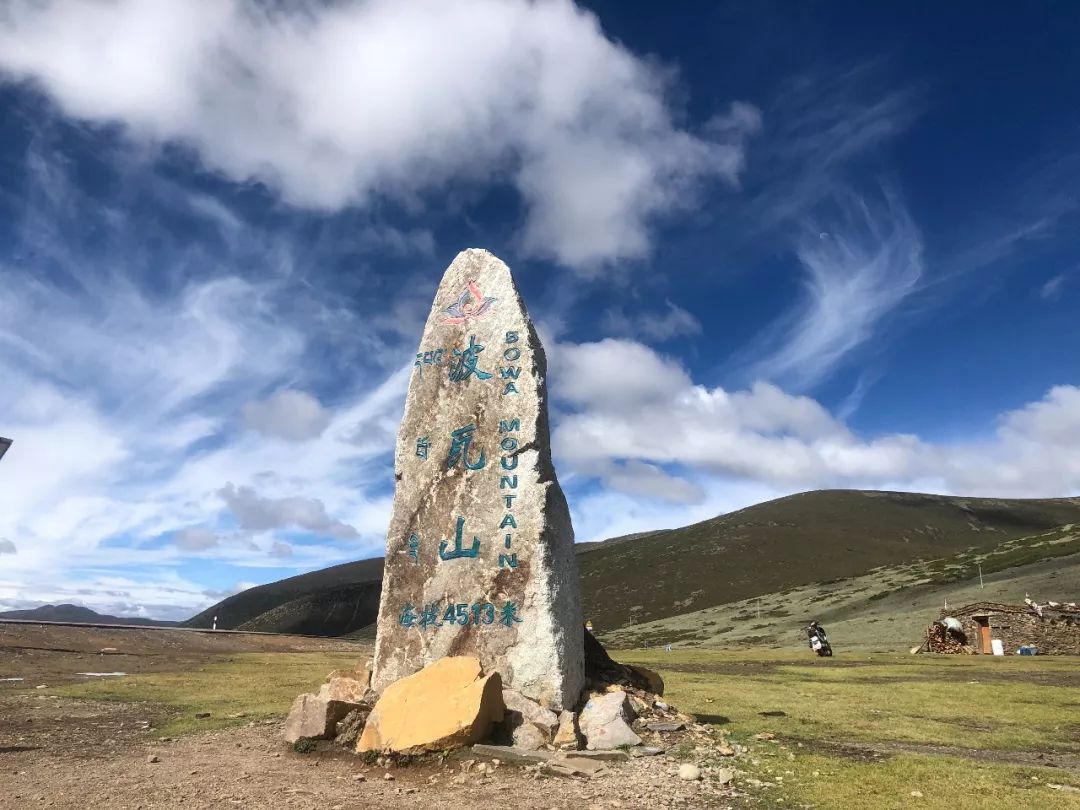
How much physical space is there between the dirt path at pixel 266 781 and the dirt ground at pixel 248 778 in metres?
0.01

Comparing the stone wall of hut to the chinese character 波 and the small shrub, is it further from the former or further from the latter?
the small shrub

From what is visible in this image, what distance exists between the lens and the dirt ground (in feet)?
25.8

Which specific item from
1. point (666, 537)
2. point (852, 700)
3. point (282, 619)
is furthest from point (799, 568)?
point (852, 700)

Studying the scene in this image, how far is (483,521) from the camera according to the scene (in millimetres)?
12414

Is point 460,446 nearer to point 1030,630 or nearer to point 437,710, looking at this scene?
point 437,710

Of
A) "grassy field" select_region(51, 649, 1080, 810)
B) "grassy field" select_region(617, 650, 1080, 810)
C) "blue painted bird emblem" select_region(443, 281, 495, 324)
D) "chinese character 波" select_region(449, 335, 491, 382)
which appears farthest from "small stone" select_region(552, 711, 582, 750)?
"blue painted bird emblem" select_region(443, 281, 495, 324)

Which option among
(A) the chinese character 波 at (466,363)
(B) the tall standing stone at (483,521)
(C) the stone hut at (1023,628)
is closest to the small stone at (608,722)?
(B) the tall standing stone at (483,521)

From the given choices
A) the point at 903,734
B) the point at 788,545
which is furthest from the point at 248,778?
A: the point at 788,545

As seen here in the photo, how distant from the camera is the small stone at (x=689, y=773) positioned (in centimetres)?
874

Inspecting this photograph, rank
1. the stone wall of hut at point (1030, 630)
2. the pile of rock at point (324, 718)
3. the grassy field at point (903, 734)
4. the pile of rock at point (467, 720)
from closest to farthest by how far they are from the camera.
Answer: the grassy field at point (903, 734) < the pile of rock at point (467, 720) < the pile of rock at point (324, 718) < the stone wall of hut at point (1030, 630)

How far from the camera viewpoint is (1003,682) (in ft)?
71.2

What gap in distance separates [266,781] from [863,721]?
1080 centimetres

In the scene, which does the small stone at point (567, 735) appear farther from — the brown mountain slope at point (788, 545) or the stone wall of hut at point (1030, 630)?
the brown mountain slope at point (788, 545)

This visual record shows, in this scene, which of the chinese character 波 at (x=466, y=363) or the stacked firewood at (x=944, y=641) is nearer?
the chinese character 波 at (x=466, y=363)
